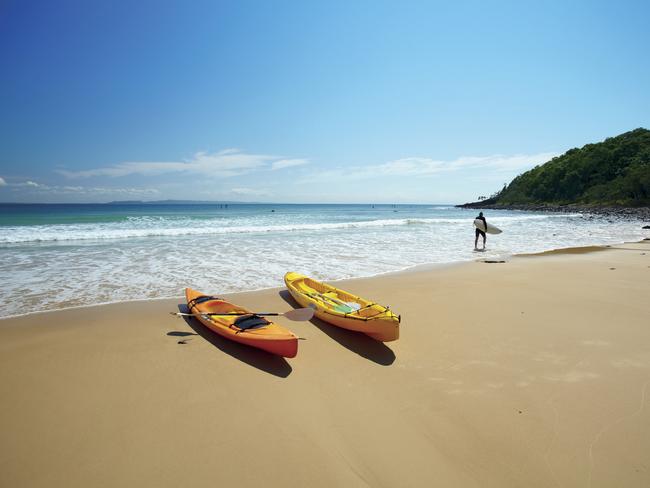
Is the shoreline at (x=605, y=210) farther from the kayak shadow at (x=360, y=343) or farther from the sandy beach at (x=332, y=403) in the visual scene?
the kayak shadow at (x=360, y=343)

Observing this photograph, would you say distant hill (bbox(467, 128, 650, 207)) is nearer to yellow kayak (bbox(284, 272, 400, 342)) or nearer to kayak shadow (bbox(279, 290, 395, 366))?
yellow kayak (bbox(284, 272, 400, 342))

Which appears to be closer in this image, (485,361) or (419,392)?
(419,392)

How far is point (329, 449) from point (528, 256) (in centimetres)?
1312

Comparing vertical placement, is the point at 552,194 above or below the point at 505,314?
above

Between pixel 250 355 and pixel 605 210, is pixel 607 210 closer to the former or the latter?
pixel 605 210

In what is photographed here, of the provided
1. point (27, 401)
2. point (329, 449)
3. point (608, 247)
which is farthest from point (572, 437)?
point (608, 247)

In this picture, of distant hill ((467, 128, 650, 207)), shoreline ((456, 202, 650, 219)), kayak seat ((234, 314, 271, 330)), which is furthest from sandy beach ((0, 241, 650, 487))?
distant hill ((467, 128, 650, 207))

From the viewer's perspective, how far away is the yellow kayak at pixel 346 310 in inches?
183

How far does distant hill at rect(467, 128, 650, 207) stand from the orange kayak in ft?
216

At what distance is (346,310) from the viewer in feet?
18.9

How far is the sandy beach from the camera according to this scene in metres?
2.69

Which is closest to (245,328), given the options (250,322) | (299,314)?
(250,322)

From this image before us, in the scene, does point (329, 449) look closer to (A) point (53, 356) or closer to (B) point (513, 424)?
(B) point (513, 424)

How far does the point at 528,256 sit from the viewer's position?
1309 cm
